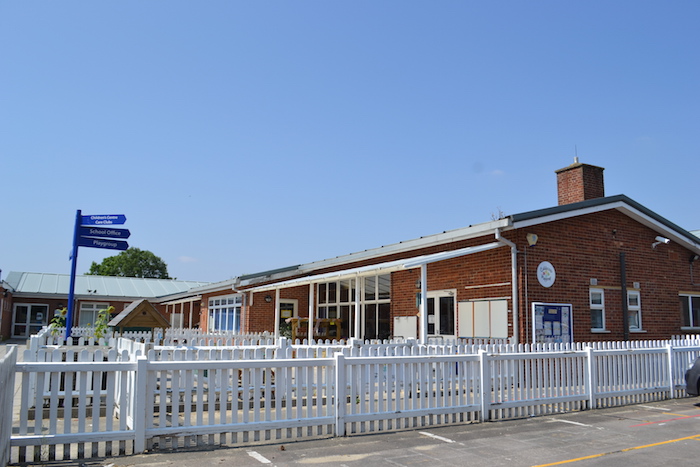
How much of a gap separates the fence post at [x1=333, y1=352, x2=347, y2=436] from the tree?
68810 millimetres

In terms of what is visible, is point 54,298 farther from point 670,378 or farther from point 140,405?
point 670,378

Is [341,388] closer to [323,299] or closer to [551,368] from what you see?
[551,368]

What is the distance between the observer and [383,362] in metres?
7.67

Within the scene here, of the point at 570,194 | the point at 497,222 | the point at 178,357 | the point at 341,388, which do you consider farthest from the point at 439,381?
the point at 570,194

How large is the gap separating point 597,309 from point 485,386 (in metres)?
6.34

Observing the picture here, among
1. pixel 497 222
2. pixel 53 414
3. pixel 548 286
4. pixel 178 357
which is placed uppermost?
pixel 497 222

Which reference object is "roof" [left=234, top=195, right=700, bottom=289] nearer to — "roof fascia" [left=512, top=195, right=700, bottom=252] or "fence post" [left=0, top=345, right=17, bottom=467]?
"roof fascia" [left=512, top=195, right=700, bottom=252]

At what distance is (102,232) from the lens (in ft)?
35.0

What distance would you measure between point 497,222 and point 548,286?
6.49 feet

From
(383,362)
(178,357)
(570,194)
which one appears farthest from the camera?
(570,194)

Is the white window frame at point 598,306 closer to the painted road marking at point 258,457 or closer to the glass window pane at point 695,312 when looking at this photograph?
the glass window pane at point 695,312

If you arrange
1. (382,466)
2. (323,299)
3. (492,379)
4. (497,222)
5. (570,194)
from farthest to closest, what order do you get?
(323,299), (570,194), (497,222), (492,379), (382,466)

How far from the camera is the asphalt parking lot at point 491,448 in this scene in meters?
6.01

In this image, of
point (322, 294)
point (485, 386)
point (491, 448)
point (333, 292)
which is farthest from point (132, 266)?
point (491, 448)
